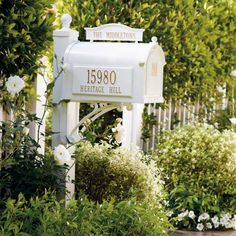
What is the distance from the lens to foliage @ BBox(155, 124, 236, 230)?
21.8 feet

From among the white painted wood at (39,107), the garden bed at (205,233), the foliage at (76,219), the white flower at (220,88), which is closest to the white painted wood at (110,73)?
the white painted wood at (39,107)

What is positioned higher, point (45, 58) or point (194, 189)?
point (45, 58)

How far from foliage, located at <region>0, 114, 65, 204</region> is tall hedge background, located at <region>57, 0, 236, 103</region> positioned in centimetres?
245

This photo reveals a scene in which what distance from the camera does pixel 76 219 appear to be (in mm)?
4215

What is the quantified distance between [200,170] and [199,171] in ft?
0.04

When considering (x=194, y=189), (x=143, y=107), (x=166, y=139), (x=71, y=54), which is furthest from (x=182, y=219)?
(x=71, y=54)

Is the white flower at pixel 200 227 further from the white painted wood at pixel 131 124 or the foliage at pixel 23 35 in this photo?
the foliage at pixel 23 35

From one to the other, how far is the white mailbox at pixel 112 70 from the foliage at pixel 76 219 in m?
0.74

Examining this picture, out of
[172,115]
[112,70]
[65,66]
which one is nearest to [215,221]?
[112,70]

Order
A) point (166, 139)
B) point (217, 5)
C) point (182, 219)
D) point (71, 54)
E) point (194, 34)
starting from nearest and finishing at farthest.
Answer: point (71, 54) → point (182, 219) → point (166, 139) → point (194, 34) → point (217, 5)

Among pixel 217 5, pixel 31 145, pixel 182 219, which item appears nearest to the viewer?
pixel 31 145

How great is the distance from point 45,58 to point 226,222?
2229mm

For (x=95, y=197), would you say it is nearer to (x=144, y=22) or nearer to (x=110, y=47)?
(x=110, y=47)

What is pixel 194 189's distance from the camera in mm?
6754
